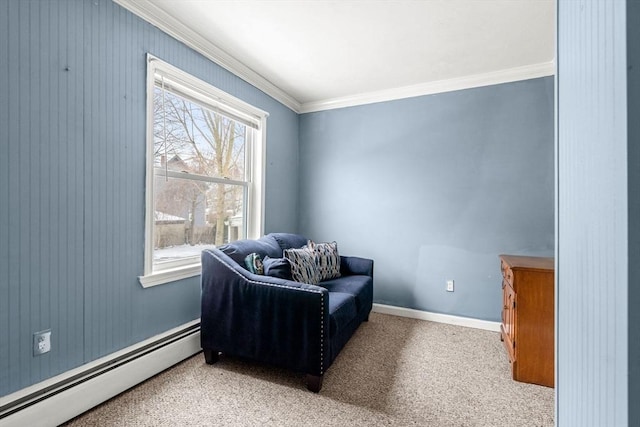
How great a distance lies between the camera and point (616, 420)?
0.53 meters

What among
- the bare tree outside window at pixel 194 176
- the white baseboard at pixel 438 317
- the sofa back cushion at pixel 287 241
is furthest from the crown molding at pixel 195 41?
the white baseboard at pixel 438 317

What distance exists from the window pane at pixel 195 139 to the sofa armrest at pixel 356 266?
1.41 m

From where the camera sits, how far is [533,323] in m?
1.97

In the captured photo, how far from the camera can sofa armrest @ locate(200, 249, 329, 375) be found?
6.03 ft

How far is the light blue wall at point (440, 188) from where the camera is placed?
2812 mm

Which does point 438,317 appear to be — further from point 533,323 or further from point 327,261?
point 327,261

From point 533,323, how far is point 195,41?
3.23 meters

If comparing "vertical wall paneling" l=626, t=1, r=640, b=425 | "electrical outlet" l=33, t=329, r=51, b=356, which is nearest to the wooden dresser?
"vertical wall paneling" l=626, t=1, r=640, b=425

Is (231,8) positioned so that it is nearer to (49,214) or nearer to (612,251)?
(49,214)

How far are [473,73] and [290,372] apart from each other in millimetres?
3175

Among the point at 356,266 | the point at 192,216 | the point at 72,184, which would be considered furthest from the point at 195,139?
the point at 356,266

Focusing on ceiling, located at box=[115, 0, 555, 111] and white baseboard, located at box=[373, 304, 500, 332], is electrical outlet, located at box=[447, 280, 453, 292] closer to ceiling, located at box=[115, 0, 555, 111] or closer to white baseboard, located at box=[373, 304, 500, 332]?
white baseboard, located at box=[373, 304, 500, 332]

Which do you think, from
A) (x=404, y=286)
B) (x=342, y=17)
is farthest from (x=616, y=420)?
(x=404, y=286)

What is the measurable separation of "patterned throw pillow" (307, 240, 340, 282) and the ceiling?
5.78 feet
